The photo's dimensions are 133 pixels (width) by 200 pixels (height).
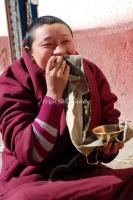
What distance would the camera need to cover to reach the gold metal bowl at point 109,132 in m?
2.16

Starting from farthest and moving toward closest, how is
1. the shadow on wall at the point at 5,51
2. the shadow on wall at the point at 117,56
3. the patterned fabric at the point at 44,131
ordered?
the shadow on wall at the point at 5,51
the shadow on wall at the point at 117,56
the patterned fabric at the point at 44,131

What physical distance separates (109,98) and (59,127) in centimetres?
39

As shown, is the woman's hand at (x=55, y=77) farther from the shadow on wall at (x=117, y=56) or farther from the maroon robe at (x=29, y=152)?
the shadow on wall at (x=117, y=56)

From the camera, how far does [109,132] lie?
2240 millimetres

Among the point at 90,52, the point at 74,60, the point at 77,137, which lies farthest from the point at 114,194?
the point at 90,52

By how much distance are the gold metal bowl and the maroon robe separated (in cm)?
7

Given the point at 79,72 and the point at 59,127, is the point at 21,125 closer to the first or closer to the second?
the point at 59,127

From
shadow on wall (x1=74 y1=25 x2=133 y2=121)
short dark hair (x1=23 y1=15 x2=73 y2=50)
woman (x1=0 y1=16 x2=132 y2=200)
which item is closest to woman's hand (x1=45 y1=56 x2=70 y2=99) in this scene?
woman (x1=0 y1=16 x2=132 y2=200)

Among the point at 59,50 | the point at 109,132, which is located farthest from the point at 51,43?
the point at 109,132

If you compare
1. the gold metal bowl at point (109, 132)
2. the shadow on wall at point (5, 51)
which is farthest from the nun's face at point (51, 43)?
the shadow on wall at point (5, 51)

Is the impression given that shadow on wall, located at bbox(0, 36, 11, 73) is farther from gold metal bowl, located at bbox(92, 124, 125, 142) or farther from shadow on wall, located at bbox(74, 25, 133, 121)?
gold metal bowl, located at bbox(92, 124, 125, 142)

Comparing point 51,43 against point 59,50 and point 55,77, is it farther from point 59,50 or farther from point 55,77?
point 55,77

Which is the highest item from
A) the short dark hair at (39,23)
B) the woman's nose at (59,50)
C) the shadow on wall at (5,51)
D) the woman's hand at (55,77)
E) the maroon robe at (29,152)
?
the short dark hair at (39,23)

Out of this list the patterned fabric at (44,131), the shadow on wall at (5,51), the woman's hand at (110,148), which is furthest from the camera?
the shadow on wall at (5,51)
